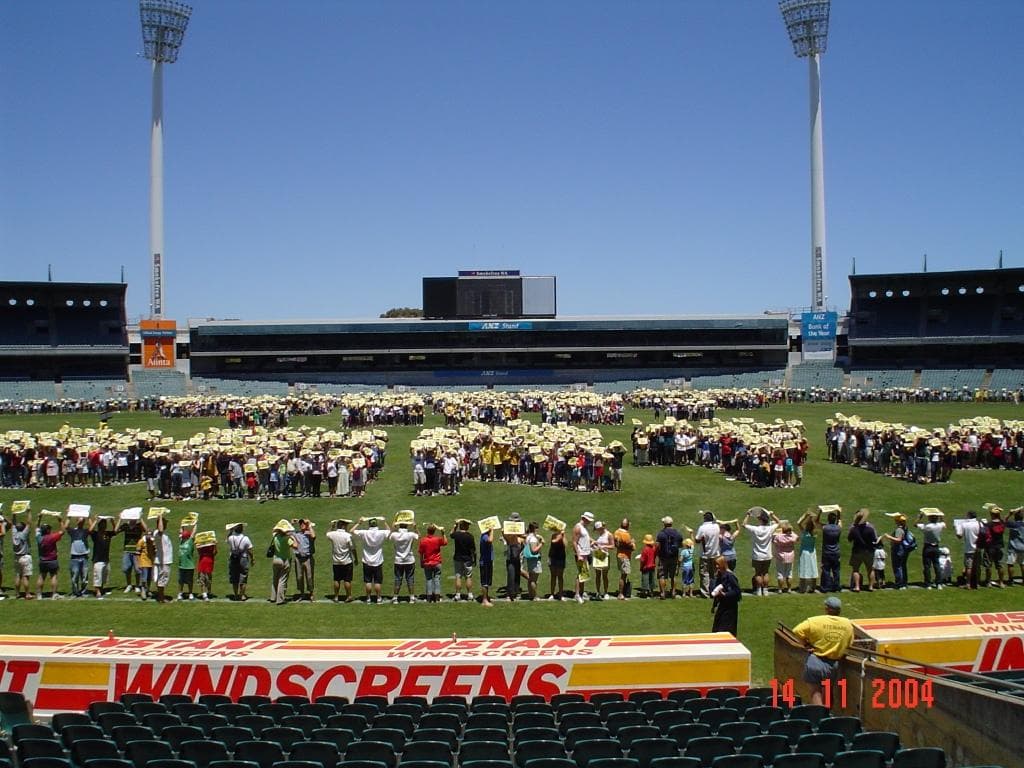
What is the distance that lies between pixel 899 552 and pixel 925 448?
1239 cm

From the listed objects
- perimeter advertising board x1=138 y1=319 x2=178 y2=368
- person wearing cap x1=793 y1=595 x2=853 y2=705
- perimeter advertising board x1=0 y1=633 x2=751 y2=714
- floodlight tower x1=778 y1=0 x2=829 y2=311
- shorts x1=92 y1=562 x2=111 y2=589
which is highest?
floodlight tower x1=778 y1=0 x2=829 y2=311

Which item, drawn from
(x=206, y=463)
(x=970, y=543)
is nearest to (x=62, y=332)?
(x=206, y=463)

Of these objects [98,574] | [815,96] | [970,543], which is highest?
[815,96]

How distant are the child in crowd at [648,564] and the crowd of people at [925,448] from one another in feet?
46.8

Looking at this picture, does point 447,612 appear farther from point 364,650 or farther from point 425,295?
point 425,295

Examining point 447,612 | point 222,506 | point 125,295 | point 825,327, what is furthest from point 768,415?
point 125,295

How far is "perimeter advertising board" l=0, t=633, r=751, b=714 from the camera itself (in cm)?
945

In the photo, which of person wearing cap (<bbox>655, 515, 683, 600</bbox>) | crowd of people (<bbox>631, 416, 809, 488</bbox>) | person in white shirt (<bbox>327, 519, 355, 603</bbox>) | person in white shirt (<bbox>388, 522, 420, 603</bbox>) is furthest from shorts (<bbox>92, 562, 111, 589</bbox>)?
crowd of people (<bbox>631, 416, 809, 488</bbox>)

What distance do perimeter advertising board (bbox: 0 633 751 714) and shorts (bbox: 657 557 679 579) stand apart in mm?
5372

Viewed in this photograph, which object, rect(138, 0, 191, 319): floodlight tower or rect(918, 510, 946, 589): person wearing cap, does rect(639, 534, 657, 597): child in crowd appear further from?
rect(138, 0, 191, 319): floodlight tower

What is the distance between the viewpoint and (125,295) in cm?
7969

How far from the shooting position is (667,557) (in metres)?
15.1

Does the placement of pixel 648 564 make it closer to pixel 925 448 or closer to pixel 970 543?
pixel 970 543

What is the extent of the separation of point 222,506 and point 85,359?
63275mm
